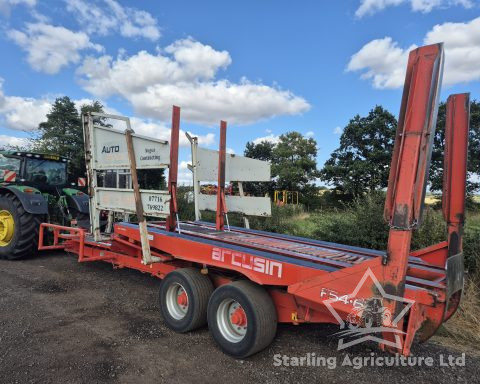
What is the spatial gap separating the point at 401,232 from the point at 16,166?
796 cm

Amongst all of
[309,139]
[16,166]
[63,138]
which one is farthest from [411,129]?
[309,139]

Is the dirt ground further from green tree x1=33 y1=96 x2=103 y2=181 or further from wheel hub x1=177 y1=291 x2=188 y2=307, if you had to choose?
green tree x1=33 y1=96 x2=103 y2=181

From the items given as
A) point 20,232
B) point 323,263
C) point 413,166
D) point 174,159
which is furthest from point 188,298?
point 20,232

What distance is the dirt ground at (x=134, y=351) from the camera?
10.4 ft

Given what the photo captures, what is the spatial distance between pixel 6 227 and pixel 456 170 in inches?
301

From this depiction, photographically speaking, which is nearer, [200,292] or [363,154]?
[200,292]

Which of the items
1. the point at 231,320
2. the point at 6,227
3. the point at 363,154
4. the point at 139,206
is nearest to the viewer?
the point at 231,320

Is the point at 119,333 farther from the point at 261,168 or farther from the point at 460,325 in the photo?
the point at 460,325

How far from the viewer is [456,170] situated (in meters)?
3.29

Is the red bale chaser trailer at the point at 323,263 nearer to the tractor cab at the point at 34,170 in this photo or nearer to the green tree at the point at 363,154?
the tractor cab at the point at 34,170

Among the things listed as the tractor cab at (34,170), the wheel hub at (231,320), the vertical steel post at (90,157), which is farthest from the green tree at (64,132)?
the wheel hub at (231,320)

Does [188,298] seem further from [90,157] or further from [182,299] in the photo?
[90,157]

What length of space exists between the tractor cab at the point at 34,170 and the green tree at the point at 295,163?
26887mm

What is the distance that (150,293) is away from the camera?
5445 millimetres
